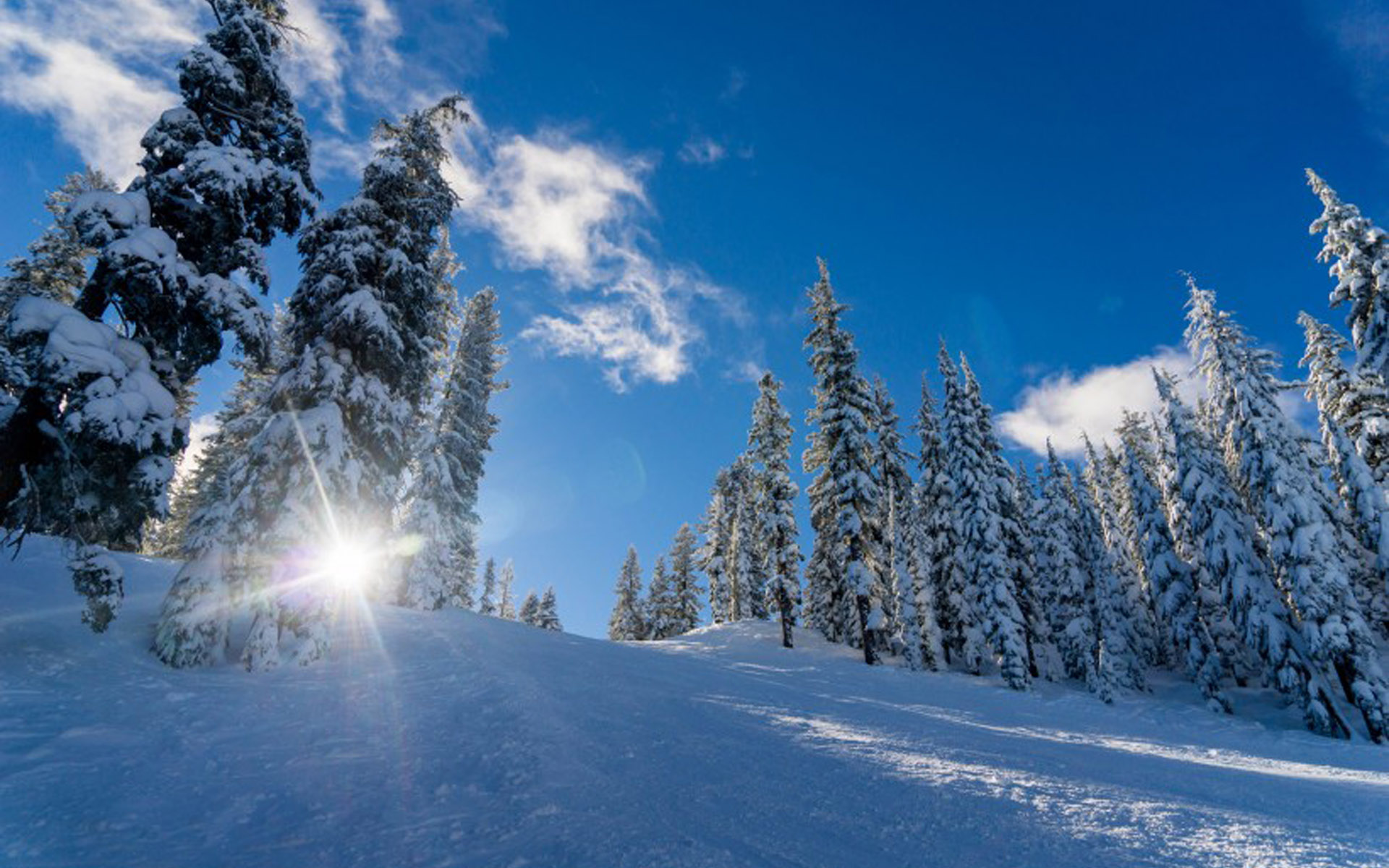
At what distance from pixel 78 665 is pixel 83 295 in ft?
19.5

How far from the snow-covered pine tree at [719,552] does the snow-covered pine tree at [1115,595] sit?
85.3ft

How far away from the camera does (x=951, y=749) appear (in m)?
8.88

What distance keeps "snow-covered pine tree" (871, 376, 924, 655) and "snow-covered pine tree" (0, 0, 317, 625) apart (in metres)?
26.7

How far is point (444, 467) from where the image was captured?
29406 millimetres

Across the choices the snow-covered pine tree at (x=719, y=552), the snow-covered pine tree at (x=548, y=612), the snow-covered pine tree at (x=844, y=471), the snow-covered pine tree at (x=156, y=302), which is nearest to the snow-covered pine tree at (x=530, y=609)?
the snow-covered pine tree at (x=548, y=612)

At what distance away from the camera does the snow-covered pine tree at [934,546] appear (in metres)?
33.1

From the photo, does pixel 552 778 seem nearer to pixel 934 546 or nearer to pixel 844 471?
pixel 844 471

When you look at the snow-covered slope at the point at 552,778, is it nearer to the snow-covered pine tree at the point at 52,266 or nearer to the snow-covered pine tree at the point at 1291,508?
the snow-covered pine tree at the point at 1291,508

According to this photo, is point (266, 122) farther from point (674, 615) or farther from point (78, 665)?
point (674, 615)

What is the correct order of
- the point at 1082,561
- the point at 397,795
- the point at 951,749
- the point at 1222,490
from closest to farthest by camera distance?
the point at 397,795
the point at 951,749
the point at 1222,490
the point at 1082,561

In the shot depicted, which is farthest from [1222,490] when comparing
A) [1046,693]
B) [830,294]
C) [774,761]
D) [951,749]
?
[774,761]

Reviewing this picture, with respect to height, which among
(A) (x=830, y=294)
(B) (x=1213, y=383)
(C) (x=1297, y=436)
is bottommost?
(C) (x=1297, y=436)

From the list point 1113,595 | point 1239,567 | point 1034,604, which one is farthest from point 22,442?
point 1113,595

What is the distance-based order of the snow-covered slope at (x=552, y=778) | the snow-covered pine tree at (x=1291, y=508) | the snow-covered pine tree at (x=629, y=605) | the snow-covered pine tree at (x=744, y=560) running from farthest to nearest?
the snow-covered pine tree at (x=629, y=605), the snow-covered pine tree at (x=744, y=560), the snow-covered pine tree at (x=1291, y=508), the snow-covered slope at (x=552, y=778)
